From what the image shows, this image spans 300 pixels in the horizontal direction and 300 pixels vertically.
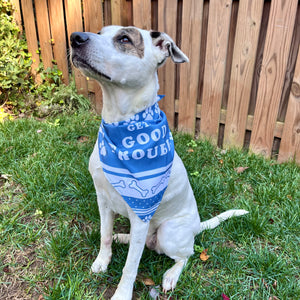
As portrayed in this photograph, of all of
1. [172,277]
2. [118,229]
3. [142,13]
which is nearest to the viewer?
[172,277]

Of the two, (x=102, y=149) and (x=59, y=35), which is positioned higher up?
(x=59, y=35)

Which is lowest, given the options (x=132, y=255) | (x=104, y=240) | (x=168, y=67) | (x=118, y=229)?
(x=118, y=229)

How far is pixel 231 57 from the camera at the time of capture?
4070mm

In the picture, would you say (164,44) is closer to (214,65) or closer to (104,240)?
(104,240)

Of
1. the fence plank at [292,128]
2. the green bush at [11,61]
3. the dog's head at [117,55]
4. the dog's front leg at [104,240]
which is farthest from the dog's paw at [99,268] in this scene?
the green bush at [11,61]

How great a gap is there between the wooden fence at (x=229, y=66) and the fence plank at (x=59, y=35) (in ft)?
0.45

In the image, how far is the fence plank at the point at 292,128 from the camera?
3.63 meters

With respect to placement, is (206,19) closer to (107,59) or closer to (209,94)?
(209,94)

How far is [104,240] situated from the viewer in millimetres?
2375

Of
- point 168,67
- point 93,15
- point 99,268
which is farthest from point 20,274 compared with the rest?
point 93,15

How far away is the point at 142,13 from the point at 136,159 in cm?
306

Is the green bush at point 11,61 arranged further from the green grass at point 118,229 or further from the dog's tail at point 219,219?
the dog's tail at point 219,219

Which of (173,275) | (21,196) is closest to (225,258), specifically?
(173,275)

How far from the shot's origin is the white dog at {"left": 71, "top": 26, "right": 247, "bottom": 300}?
1839 mm
